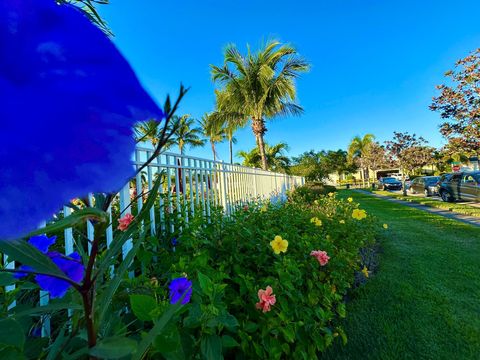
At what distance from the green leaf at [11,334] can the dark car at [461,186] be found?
1471 cm

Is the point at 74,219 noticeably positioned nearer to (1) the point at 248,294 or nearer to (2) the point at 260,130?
(1) the point at 248,294

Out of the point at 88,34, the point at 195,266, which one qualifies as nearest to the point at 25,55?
the point at 88,34

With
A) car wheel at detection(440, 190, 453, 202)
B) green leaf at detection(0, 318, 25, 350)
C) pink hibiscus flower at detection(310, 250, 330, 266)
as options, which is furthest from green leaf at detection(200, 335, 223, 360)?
car wheel at detection(440, 190, 453, 202)

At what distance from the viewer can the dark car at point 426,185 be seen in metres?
17.1

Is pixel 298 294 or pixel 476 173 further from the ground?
pixel 476 173

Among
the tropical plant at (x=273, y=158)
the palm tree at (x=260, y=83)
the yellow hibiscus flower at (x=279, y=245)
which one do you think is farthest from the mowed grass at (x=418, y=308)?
the tropical plant at (x=273, y=158)

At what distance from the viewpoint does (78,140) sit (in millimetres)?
237

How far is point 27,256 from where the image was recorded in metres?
→ 0.33

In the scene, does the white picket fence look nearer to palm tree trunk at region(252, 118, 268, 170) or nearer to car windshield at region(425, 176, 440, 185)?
palm tree trunk at region(252, 118, 268, 170)

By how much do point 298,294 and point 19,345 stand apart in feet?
4.59

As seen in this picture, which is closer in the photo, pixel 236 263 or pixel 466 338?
pixel 236 263

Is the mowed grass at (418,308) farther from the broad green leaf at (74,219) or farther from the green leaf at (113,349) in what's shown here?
the broad green leaf at (74,219)

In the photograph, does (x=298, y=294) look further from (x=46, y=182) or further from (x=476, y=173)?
(x=476, y=173)

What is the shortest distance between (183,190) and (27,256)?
2.51 meters
